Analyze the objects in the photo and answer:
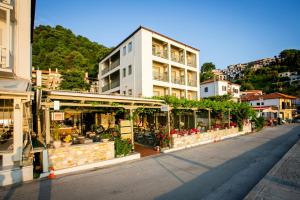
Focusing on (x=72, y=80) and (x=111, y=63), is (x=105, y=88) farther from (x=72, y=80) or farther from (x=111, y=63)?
(x=72, y=80)

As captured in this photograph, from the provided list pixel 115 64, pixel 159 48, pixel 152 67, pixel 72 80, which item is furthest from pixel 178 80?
pixel 72 80

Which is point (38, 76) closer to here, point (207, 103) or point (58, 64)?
point (207, 103)

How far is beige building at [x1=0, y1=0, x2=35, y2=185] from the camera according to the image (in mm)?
8000

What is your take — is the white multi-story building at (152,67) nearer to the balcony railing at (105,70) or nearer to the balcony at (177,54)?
the balcony at (177,54)

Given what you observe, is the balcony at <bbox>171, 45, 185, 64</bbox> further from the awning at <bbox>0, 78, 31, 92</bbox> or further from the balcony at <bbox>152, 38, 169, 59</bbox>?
the awning at <bbox>0, 78, 31, 92</bbox>

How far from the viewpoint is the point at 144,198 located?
6230mm

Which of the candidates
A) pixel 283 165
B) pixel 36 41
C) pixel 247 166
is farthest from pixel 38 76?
pixel 36 41

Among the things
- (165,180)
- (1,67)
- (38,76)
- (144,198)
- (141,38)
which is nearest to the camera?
(144,198)

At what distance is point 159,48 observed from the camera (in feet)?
97.1

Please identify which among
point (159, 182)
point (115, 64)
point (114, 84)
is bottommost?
point (159, 182)

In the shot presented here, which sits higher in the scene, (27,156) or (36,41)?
(36,41)

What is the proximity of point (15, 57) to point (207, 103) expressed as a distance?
1592 cm

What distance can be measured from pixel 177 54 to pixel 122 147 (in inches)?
956

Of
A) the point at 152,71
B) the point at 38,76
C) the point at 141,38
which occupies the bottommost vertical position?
the point at 38,76
